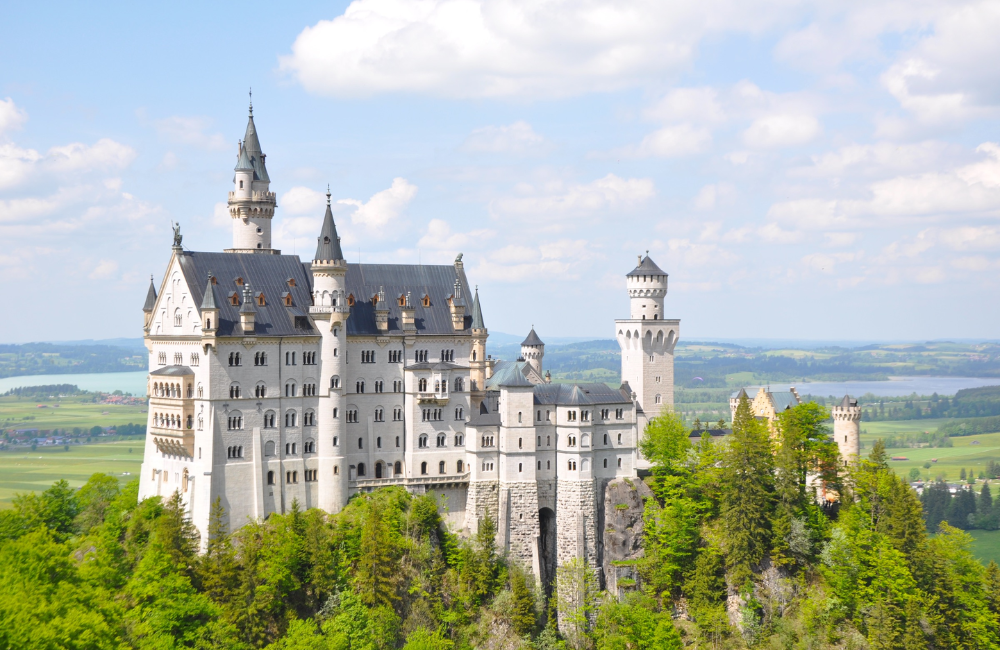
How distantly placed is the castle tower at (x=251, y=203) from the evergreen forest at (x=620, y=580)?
77.9 feet

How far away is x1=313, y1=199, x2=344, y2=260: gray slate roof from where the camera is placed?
92.8m

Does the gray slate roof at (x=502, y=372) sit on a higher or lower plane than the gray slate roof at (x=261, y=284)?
lower

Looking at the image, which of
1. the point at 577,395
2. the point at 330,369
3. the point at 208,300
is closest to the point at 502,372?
the point at 577,395

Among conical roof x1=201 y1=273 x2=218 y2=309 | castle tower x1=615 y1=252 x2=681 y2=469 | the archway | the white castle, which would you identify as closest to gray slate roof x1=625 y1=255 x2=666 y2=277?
castle tower x1=615 y1=252 x2=681 y2=469

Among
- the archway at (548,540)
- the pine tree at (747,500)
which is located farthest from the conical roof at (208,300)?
the pine tree at (747,500)

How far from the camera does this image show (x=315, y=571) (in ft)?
281

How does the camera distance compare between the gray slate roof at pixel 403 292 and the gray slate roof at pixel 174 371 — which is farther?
the gray slate roof at pixel 403 292

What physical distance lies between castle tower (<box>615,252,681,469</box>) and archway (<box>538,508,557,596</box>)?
16.2 meters

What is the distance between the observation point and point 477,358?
100938 millimetres

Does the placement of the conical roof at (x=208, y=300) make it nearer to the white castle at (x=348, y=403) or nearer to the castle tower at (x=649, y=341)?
the white castle at (x=348, y=403)

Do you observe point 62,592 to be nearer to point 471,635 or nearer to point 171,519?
point 171,519

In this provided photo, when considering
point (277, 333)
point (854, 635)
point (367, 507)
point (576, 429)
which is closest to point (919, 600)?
point (854, 635)

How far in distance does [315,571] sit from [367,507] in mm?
7009

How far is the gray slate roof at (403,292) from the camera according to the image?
3808 inches
